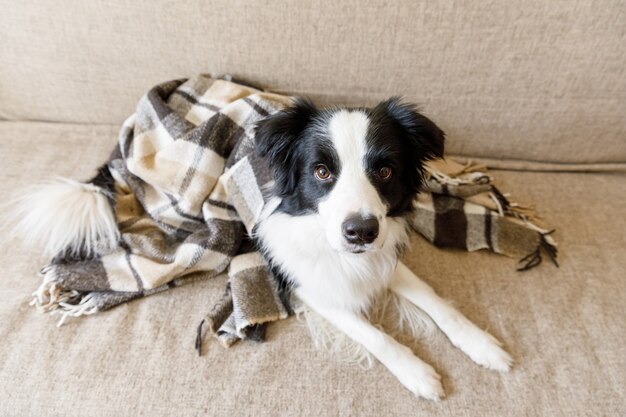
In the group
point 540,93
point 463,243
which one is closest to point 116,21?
point 463,243

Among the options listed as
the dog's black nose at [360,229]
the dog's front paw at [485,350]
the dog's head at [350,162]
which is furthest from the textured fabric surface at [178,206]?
the dog's front paw at [485,350]

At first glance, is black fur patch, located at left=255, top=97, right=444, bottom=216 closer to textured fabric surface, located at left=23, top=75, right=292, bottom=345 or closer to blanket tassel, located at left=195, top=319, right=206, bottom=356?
textured fabric surface, located at left=23, top=75, right=292, bottom=345

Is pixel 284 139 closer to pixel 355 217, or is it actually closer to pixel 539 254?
pixel 355 217

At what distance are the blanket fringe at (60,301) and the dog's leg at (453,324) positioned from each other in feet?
3.47

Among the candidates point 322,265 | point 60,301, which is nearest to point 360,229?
point 322,265

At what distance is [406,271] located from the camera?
1497 mm

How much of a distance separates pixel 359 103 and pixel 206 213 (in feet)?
2.63

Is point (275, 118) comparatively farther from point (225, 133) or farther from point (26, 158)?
point (26, 158)

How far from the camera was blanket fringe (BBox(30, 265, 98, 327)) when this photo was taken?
1.35 metres

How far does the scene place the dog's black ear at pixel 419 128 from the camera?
1.24m

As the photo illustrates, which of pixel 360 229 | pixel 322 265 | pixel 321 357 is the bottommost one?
pixel 321 357

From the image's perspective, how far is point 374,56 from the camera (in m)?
1.67

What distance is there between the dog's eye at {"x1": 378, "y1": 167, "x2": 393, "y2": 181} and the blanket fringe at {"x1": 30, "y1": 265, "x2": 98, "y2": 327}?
103 cm

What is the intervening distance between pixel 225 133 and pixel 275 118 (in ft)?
1.31
